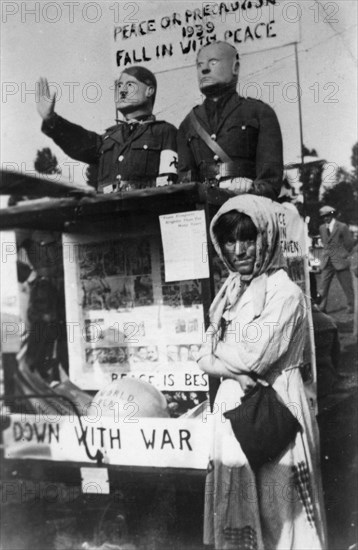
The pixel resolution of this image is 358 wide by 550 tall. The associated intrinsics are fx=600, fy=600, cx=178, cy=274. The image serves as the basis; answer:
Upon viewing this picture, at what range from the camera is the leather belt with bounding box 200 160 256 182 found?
275 centimetres

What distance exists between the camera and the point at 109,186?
2.96m

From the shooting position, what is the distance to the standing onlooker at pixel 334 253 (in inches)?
106

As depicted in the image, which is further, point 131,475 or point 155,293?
point 155,293

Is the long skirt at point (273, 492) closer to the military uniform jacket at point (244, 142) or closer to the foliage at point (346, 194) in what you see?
the foliage at point (346, 194)

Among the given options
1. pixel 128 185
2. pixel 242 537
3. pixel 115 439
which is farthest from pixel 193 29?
pixel 242 537

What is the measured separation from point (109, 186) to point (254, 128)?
0.76 meters

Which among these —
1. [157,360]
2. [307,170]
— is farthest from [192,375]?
[307,170]

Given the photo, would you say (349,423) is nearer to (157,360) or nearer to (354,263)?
(354,263)

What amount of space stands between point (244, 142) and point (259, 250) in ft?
2.06

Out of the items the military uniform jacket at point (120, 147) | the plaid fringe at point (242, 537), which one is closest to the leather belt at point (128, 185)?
the military uniform jacket at point (120, 147)

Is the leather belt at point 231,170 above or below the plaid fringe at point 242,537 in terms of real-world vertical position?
above

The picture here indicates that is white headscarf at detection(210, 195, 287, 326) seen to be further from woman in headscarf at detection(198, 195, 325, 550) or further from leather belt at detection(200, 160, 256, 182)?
leather belt at detection(200, 160, 256, 182)

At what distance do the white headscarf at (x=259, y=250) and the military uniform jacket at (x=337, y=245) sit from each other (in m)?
0.30

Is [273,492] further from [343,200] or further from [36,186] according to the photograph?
[36,186]
